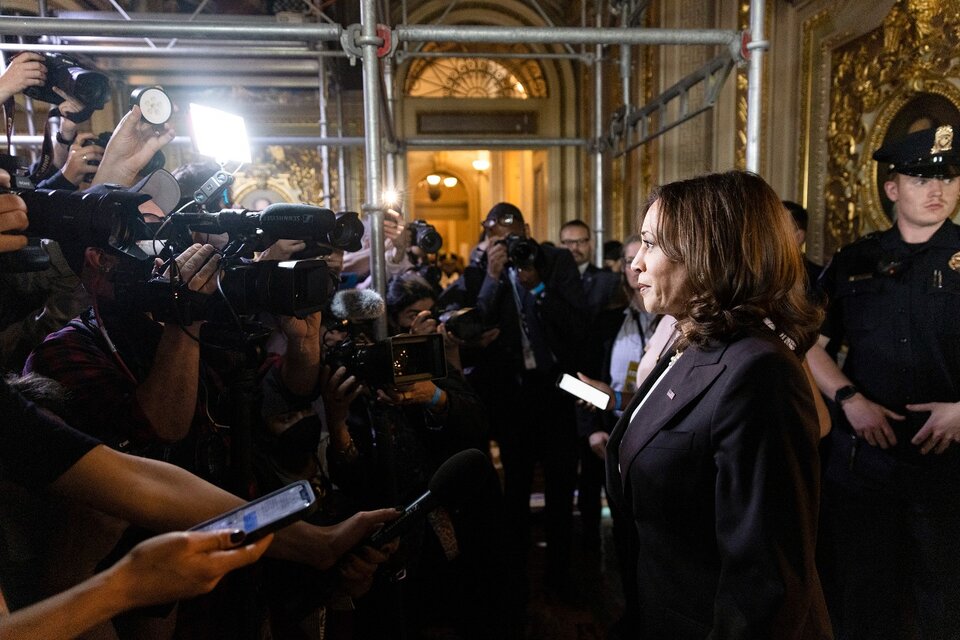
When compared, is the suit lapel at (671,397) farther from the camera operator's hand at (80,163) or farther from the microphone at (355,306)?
the camera operator's hand at (80,163)

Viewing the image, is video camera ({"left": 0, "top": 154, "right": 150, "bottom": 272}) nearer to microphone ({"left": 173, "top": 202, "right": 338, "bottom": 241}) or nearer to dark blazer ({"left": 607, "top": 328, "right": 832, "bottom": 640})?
microphone ({"left": 173, "top": 202, "right": 338, "bottom": 241})

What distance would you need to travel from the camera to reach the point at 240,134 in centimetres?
196

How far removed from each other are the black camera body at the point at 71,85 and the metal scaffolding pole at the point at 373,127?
0.71 metres

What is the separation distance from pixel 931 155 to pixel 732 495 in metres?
1.50

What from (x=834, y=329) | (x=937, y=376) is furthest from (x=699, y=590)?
(x=834, y=329)

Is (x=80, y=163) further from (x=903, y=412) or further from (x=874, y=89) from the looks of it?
(x=874, y=89)

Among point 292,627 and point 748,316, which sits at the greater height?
point 748,316

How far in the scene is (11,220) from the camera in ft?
2.85

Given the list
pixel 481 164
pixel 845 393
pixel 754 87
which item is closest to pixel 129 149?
pixel 754 87

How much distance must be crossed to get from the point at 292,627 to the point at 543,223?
6.09m

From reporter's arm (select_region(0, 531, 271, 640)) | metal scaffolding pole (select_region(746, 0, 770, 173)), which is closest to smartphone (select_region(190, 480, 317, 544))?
reporter's arm (select_region(0, 531, 271, 640))

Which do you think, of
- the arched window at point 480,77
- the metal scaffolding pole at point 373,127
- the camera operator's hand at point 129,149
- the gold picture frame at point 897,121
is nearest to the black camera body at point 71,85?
the camera operator's hand at point 129,149

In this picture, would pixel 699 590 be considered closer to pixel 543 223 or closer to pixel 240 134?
pixel 240 134

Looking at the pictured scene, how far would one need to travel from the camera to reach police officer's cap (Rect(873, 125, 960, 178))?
1.71m
